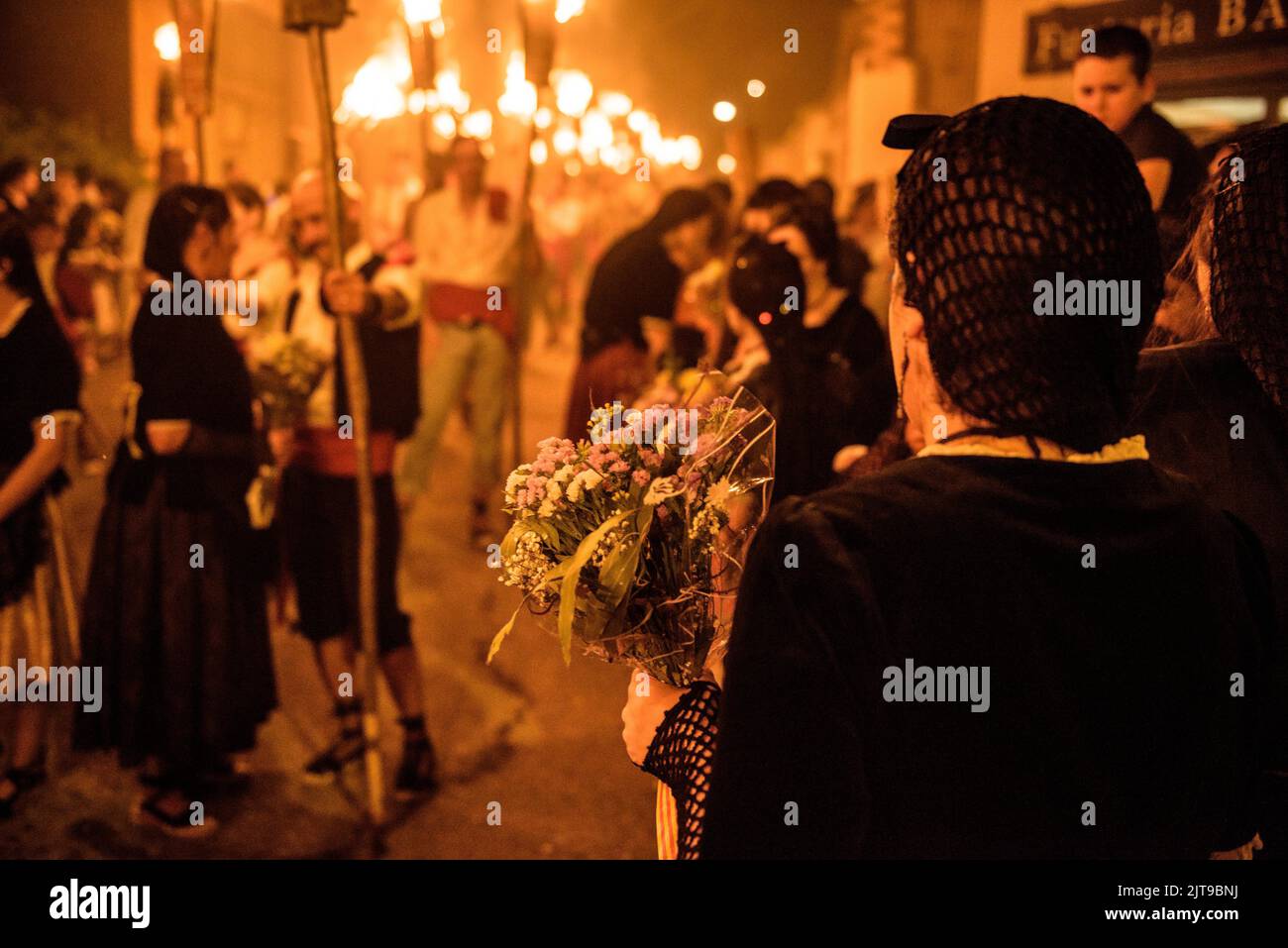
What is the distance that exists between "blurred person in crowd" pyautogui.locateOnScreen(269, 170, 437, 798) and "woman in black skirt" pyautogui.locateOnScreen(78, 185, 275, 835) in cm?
45

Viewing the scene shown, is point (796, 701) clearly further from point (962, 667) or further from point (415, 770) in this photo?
point (415, 770)

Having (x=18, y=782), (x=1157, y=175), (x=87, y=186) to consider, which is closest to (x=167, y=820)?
(x=18, y=782)

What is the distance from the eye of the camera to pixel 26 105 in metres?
20.9

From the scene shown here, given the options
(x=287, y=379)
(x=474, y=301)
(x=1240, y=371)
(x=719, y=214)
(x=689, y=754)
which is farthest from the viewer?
(x=474, y=301)

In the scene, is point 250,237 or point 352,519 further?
point 250,237

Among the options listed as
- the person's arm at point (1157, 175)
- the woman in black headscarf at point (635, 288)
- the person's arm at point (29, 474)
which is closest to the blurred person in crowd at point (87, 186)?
the woman in black headscarf at point (635, 288)

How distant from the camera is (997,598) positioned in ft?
4.57

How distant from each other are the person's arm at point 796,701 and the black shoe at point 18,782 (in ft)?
14.7

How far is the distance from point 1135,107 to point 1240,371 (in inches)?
123

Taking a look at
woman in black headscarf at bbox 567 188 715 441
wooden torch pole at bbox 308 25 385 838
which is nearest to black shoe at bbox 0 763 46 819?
wooden torch pole at bbox 308 25 385 838

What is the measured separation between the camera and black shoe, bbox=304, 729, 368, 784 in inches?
211

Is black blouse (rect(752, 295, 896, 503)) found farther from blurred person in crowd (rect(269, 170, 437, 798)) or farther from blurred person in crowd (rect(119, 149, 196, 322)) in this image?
blurred person in crowd (rect(119, 149, 196, 322))

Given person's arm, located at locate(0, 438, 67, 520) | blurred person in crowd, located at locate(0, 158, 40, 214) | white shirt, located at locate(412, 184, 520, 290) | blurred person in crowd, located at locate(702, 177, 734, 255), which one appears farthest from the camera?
blurred person in crowd, located at locate(0, 158, 40, 214)
